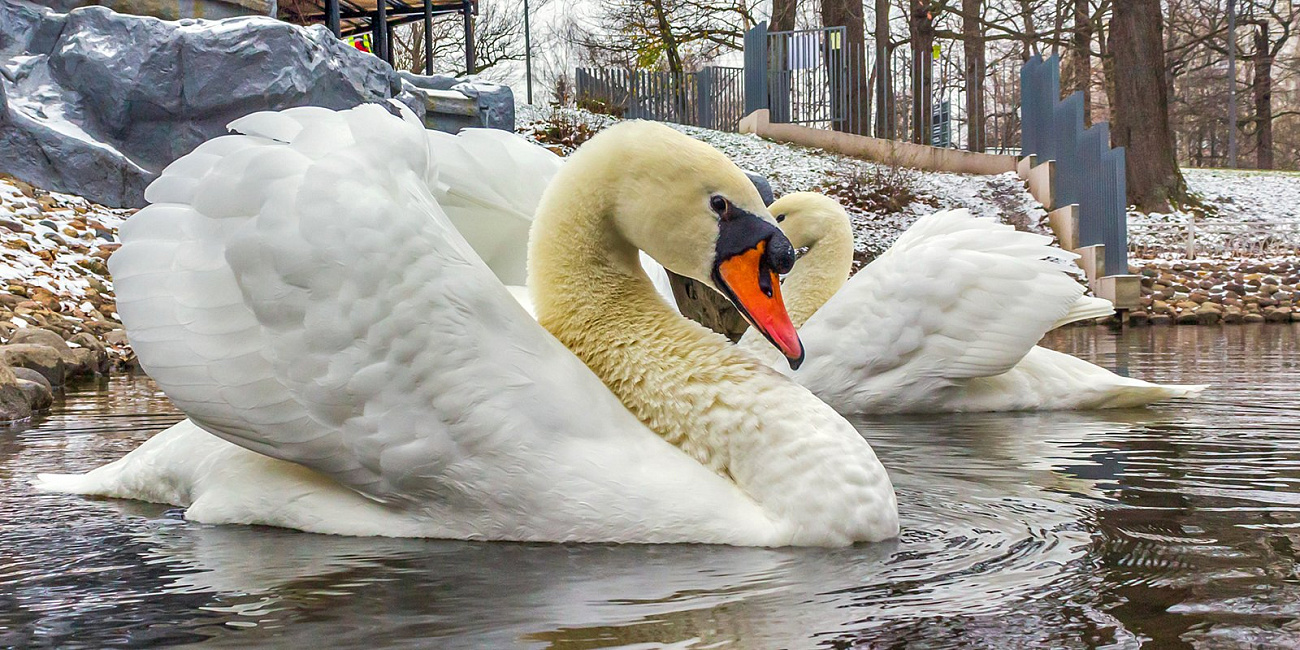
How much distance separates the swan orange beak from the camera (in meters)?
3.30

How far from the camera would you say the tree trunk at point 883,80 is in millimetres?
21828

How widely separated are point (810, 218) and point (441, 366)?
448cm

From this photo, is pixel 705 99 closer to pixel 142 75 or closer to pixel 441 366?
pixel 142 75

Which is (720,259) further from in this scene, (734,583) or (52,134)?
(52,134)

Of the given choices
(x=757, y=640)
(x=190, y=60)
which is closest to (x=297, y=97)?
(x=190, y=60)

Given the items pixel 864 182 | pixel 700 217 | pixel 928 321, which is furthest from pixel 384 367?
pixel 864 182

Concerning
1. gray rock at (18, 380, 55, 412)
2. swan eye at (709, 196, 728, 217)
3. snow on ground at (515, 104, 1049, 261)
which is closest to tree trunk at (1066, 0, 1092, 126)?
snow on ground at (515, 104, 1049, 261)

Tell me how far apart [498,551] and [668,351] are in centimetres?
72

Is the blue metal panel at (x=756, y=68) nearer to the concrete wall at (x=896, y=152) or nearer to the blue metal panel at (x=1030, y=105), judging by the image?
the concrete wall at (x=896, y=152)

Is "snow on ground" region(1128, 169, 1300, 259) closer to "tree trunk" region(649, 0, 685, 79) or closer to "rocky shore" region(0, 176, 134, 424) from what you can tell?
"tree trunk" region(649, 0, 685, 79)

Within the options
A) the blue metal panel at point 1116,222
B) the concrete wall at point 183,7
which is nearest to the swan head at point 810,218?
the blue metal panel at point 1116,222

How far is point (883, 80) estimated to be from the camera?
71.3 feet

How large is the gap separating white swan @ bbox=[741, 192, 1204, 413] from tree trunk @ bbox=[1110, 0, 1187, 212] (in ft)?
47.7

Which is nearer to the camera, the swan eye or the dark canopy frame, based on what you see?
the swan eye
